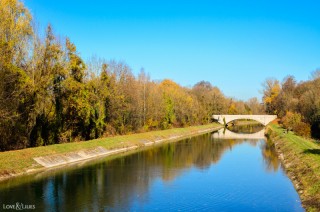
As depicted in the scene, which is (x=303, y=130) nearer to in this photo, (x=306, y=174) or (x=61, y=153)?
(x=306, y=174)

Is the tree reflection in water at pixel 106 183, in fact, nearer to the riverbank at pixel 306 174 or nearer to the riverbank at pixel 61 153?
the riverbank at pixel 61 153

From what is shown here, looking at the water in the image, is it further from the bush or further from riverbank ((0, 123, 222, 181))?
the bush

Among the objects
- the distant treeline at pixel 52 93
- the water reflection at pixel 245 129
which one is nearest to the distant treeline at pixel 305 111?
the water reflection at pixel 245 129

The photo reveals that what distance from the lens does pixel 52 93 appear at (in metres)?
38.9

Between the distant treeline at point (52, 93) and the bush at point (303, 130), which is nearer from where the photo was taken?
the distant treeline at point (52, 93)

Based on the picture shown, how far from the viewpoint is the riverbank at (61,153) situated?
91.9 feet

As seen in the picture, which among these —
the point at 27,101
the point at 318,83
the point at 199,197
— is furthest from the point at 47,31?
the point at 318,83

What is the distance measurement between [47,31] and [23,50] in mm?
4985

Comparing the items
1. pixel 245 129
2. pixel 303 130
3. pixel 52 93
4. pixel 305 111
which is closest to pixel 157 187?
pixel 52 93

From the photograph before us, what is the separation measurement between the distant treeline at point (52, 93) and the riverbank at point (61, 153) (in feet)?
9.08

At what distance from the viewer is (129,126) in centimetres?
6019

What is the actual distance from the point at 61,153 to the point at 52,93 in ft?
24.8

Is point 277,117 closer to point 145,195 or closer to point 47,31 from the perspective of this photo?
point 47,31

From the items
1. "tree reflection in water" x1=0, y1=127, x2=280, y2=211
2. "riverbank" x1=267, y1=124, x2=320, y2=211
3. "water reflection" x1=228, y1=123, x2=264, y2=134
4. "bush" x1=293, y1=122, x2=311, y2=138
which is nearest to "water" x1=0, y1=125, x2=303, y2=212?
"tree reflection in water" x1=0, y1=127, x2=280, y2=211
